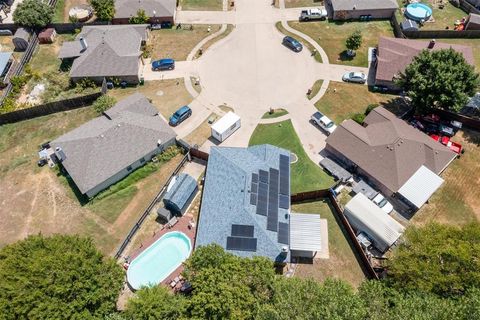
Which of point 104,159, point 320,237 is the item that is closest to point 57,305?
point 104,159

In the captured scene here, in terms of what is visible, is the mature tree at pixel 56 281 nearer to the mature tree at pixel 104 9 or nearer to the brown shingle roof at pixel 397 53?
the mature tree at pixel 104 9

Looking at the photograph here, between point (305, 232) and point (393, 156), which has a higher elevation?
point (393, 156)

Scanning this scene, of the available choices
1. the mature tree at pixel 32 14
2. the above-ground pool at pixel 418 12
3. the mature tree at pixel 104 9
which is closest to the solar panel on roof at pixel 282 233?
the above-ground pool at pixel 418 12

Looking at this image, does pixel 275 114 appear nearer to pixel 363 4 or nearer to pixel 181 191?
pixel 181 191

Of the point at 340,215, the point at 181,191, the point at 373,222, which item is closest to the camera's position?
the point at 373,222

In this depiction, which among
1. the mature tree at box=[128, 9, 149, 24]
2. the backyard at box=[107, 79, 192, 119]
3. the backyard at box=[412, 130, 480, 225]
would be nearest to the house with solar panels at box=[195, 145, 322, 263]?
the backyard at box=[107, 79, 192, 119]

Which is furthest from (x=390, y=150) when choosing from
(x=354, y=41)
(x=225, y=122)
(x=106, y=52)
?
(x=106, y=52)
